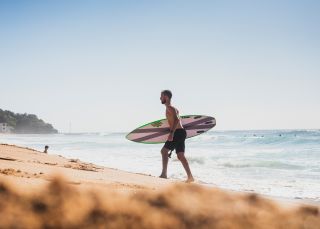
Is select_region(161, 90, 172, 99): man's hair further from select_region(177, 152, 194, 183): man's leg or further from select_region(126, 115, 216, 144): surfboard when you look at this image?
select_region(126, 115, 216, 144): surfboard

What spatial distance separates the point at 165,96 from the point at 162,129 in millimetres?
2655

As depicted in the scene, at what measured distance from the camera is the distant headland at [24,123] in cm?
12512

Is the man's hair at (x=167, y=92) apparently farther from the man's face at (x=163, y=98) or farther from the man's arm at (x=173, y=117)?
the man's arm at (x=173, y=117)

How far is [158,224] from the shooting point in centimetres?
146

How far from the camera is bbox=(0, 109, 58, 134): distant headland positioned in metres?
125

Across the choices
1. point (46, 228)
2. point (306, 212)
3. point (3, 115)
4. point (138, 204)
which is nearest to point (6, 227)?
point (46, 228)

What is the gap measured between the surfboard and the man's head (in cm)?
248

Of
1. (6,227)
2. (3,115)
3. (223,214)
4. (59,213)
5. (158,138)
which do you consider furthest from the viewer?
(3,115)

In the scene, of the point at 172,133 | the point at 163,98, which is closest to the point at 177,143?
the point at 172,133

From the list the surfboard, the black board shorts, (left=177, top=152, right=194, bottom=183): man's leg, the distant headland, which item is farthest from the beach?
the distant headland

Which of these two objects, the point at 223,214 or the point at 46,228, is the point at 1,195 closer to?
the point at 46,228

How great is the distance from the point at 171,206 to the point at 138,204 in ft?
0.49

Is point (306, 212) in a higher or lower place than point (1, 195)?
lower

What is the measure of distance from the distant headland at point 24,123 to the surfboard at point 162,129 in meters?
117
